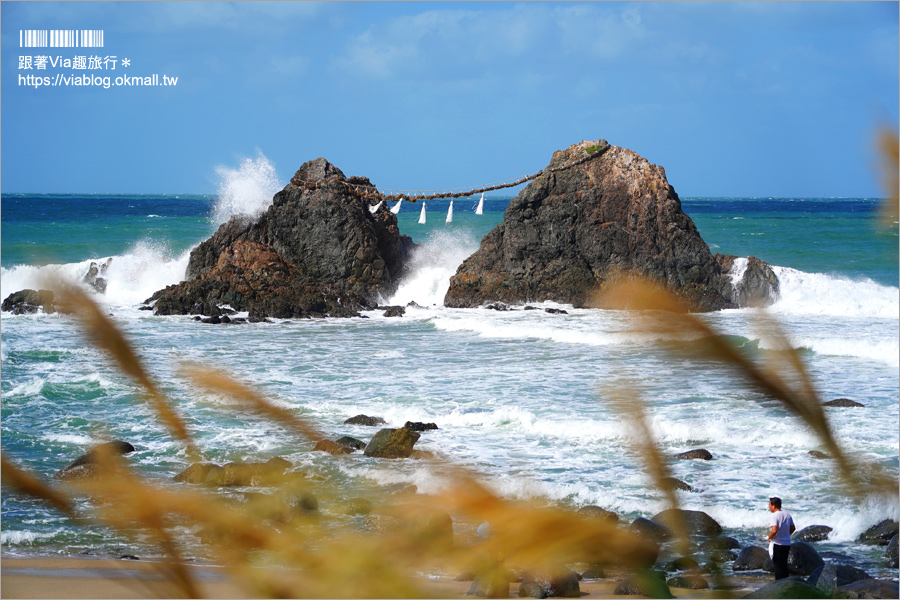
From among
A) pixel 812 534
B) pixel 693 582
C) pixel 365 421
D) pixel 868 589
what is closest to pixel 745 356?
pixel 693 582

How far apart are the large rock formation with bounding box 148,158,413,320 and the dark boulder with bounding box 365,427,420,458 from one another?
14.5 m

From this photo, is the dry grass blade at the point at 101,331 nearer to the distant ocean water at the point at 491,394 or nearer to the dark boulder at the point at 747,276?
the distant ocean water at the point at 491,394

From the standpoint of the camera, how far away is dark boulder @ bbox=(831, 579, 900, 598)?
562 centimetres

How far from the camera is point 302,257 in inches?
1054

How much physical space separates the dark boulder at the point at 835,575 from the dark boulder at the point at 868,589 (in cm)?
13

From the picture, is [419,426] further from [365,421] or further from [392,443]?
[392,443]

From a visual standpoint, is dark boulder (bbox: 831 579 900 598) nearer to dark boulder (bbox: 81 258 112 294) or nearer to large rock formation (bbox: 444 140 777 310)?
large rock formation (bbox: 444 140 777 310)

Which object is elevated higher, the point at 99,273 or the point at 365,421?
the point at 99,273

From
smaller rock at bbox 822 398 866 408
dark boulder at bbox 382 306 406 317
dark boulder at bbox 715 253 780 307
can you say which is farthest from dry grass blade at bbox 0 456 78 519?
dark boulder at bbox 715 253 780 307

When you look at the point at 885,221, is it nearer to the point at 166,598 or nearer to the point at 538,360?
the point at 166,598

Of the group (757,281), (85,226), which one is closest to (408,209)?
(85,226)

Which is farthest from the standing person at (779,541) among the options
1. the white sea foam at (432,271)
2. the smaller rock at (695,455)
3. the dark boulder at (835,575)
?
the white sea foam at (432,271)

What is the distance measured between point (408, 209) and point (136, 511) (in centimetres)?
7979

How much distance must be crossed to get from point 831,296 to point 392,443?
2238 cm
